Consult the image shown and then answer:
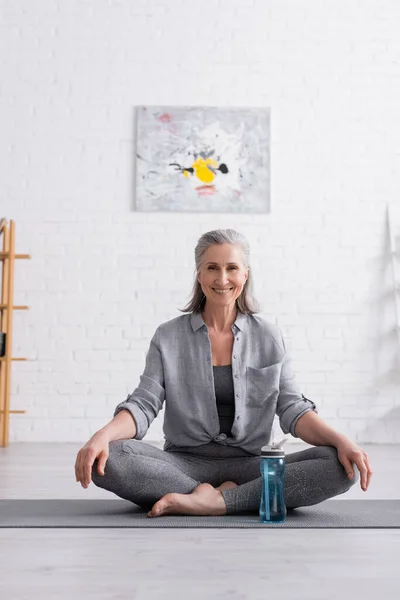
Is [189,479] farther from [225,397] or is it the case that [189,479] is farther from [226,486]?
[225,397]

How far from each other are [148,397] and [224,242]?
0.48 m

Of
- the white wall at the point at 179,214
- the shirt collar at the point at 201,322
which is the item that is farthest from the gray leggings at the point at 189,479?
the white wall at the point at 179,214

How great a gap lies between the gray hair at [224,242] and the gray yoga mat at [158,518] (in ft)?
1.96

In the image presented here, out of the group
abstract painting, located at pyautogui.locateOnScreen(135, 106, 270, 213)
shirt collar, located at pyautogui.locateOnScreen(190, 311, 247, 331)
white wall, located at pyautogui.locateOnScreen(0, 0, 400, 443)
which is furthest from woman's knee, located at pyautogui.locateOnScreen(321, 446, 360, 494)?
abstract painting, located at pyautogui.locateOnScreen(135, 106, 270, 213)

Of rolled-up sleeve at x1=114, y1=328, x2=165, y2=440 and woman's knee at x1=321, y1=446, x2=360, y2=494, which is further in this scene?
rolled-up sleeve at x1=114, y1=328, x2=165, y2=440

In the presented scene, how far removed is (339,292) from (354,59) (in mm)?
1400

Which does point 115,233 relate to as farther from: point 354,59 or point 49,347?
point 354,59

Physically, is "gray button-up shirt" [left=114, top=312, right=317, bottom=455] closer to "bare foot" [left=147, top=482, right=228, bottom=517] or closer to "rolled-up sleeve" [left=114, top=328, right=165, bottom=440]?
"rolled-up sleeve" [left=114, top=328, right=165, bottom=440]

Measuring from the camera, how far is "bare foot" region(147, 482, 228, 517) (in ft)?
6.98

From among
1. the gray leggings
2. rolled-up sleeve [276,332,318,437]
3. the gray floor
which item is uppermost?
rolled-up sleeve [276,332,318,437]

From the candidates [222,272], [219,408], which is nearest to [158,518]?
[219,408]

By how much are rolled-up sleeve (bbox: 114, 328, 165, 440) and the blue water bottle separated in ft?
1.18

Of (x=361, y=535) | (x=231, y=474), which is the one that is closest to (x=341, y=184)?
(x=231, y=474)

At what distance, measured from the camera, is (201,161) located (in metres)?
4.91
